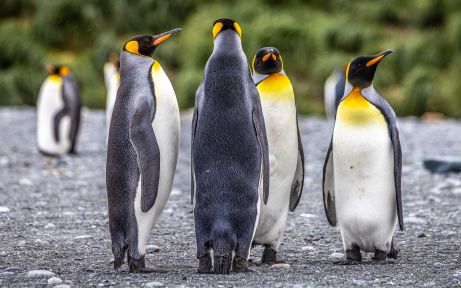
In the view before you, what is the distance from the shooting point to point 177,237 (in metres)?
4.71

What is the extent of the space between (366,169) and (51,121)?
585 centimetres

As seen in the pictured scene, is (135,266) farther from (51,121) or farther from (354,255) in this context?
(51,121)

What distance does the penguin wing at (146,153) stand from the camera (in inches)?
144

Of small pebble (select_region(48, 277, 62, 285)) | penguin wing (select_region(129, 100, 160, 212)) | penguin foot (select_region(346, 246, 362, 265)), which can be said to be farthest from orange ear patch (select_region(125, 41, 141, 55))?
penguin foot (select_region(346, 246, 362, 265))

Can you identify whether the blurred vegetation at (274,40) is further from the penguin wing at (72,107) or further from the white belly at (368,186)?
the white belly at (368,186)

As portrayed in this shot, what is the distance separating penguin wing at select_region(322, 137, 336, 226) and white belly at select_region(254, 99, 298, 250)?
0.77 feet

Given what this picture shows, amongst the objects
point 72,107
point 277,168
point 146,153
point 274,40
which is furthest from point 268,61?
point 274,40

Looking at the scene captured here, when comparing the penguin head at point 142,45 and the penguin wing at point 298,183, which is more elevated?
the penguin head at point 142,45

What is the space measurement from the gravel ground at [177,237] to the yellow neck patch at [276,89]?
2.48 ft

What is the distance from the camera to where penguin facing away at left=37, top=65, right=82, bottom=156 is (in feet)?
30.1

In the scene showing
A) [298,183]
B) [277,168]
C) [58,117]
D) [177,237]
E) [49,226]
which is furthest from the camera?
[58,117]

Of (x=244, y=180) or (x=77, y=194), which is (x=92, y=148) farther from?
(x=244, y=180)

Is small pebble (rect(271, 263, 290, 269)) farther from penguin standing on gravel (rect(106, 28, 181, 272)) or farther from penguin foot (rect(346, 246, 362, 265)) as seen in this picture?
penguin standing on gravel (rect(106, 28, 181, 272))

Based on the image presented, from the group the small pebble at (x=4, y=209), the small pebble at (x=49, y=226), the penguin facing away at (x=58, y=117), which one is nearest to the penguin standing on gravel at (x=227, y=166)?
the small pebble at (x=49, y=226)
